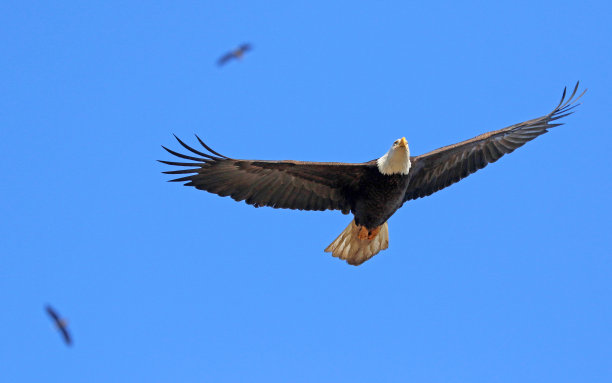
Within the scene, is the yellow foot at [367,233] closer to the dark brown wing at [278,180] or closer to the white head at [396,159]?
the dark brown wing at [278,180]

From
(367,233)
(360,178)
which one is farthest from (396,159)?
(367,233)

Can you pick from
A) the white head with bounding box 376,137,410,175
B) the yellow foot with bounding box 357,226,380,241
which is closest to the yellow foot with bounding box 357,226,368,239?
the yellow foot with bounding box 357,226,380,241

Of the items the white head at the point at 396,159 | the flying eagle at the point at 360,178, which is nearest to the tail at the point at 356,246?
the flying eagle at the point at 360,178

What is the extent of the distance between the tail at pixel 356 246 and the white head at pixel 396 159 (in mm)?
1296

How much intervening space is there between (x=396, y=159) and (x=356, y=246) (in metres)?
1.77

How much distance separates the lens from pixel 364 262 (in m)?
12.3

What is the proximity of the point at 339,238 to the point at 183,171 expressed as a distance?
2.63 m

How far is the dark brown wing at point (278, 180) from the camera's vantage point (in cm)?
1128

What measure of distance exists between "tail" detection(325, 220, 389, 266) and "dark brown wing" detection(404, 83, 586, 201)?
727 millimetres

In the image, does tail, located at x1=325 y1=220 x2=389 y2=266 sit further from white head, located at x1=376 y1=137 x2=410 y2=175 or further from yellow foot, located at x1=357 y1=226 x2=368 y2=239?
white head, located at x1=376 y1=137 x2=410 y2=175

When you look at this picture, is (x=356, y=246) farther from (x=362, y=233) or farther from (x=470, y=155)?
(x=470, y=155)

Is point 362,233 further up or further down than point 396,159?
further down

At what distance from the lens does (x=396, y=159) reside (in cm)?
1109

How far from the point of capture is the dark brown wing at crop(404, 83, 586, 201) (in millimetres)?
11977
